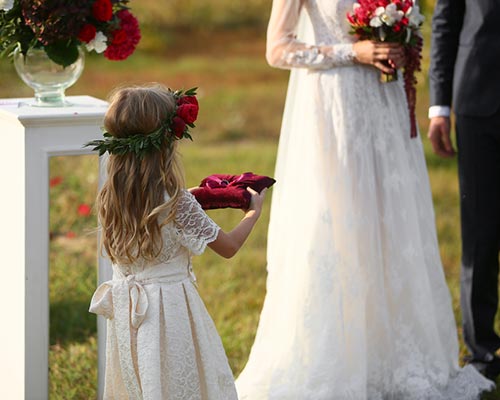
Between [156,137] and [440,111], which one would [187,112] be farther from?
[440,111]

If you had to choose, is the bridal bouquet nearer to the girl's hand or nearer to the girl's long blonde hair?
the girl's hand

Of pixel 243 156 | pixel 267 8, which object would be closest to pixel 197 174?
pixel 243 156

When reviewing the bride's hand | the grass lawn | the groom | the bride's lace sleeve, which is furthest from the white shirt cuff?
the grass lawn

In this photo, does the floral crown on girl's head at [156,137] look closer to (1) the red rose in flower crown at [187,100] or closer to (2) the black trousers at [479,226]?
(1) the red rose in flower crown at [187,100]

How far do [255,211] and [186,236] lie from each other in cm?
27

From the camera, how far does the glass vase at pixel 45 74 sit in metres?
4.04

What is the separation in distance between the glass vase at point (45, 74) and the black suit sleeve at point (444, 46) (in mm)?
1623

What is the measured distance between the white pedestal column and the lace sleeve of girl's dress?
2.42 feet

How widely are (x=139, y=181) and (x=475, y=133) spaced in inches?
73.4

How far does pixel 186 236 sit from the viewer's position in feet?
11.1

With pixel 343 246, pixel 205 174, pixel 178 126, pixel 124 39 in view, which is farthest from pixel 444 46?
pixel 205 174

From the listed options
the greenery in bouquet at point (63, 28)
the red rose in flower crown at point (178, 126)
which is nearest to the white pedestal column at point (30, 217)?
the greenery in bouquet at point (63, 28)

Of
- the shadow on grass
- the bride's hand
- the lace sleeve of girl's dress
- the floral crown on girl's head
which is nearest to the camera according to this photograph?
the floral crown on girl's head

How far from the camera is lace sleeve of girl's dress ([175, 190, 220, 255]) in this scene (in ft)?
11.1
